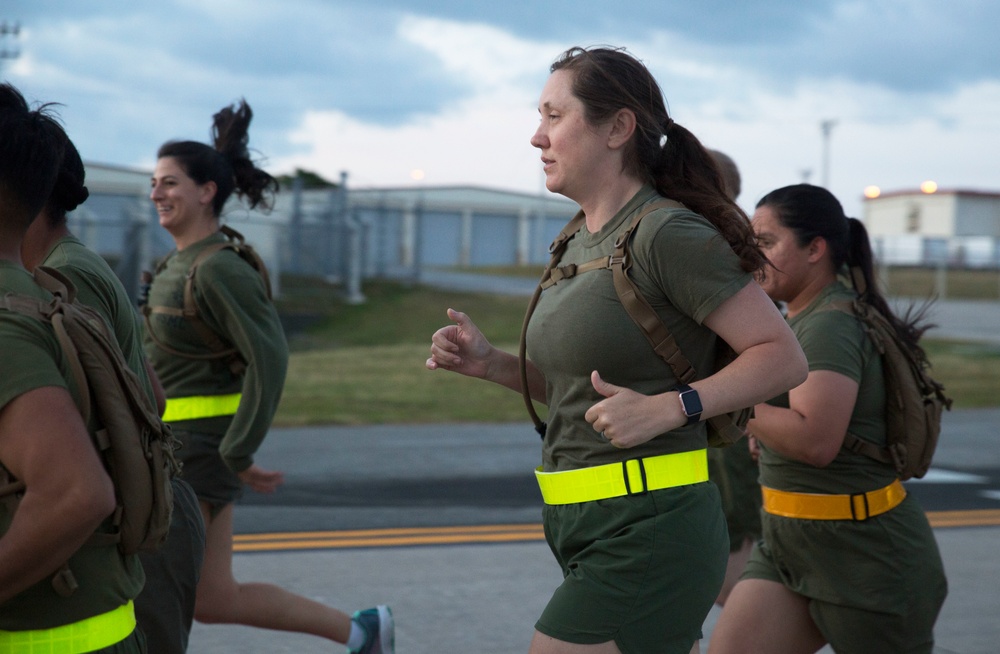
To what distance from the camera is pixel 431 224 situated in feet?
196

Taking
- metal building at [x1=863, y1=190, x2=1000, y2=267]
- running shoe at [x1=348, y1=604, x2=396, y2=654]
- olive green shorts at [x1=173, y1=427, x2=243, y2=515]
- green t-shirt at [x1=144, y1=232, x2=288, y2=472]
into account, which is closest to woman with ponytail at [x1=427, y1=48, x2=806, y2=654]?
green t-shirt at [x1=144, y1=232, x2=288, y2=472]

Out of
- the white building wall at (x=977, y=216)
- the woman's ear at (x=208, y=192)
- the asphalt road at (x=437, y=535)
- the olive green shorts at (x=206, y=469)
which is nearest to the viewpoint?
the olive green shorts at (x=206, y=469)

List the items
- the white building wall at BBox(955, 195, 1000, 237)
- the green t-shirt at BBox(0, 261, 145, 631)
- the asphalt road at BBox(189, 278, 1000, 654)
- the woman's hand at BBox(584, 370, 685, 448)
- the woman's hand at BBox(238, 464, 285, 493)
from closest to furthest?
1. the green t-shirt at BBox(0, 261, 145, 631)
2. the woman's hand at BBox(584, 370, 685, 448)
3. the woman's hand at BBox(238, 464, 285, 493)
4. the asphalt road at BBox(189, 278, 1000, 654)
5. the white building wall at BBox(955, 195, 1000, 237)

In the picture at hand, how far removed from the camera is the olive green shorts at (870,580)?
3697 millimetres

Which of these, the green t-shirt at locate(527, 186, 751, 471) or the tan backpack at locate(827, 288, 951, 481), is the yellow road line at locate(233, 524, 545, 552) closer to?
the tan backpack at locate(827, 288, 951, 481)

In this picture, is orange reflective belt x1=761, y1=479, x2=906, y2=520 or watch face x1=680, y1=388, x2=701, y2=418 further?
orange reflective belt x1=761, y1=479, x2=906, y2=520

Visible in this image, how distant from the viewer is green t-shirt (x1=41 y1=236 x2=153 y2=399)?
271 centimetres

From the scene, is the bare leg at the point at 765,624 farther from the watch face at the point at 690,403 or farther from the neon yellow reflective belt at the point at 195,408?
the neon yellow reflective belt at the point at 195,408

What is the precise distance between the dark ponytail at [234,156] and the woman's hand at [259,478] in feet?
3.52

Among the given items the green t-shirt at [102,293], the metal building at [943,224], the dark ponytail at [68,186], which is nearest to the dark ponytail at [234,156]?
the green t-shirt at [102,293]

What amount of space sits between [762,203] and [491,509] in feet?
15.0

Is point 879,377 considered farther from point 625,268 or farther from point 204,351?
point 204,351

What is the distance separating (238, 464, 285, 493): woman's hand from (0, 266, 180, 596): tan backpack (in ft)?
7.19

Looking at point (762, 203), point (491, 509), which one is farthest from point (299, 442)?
point (762, 203)
